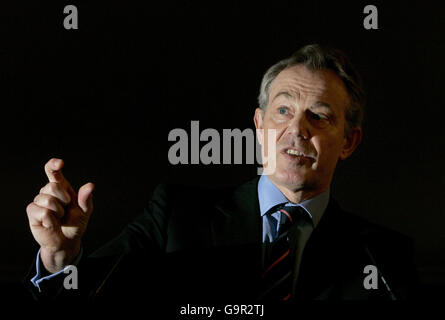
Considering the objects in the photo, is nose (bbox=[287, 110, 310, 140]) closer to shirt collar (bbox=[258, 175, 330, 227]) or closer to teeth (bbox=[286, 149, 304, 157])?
teeth (bbox=[286, 149, 304, 157])

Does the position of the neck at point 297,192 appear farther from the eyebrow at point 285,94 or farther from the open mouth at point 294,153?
the eyebrow at point 285,94

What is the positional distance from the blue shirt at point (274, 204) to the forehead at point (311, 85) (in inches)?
10.8

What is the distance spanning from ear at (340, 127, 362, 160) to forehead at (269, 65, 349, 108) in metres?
0.12

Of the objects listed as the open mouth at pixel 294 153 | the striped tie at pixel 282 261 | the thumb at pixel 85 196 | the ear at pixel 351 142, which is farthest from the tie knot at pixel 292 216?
the thumb at pixel 85 196

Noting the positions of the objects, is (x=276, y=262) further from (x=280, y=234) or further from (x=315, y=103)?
(x=315, y=103)

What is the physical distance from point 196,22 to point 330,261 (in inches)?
36.8


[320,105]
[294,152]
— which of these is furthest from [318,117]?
[294,152]

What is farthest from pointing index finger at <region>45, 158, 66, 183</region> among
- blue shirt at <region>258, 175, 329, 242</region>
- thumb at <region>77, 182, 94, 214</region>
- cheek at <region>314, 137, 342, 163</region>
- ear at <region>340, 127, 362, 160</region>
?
ear at <region>340, 127, 362, 160</region>

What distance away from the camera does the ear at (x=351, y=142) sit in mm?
1495

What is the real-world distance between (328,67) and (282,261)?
617 millimetres

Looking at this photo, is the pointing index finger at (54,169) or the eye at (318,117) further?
the eye at (318,117)

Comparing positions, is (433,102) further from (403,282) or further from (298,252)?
(298,252)

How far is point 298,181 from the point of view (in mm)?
1362
